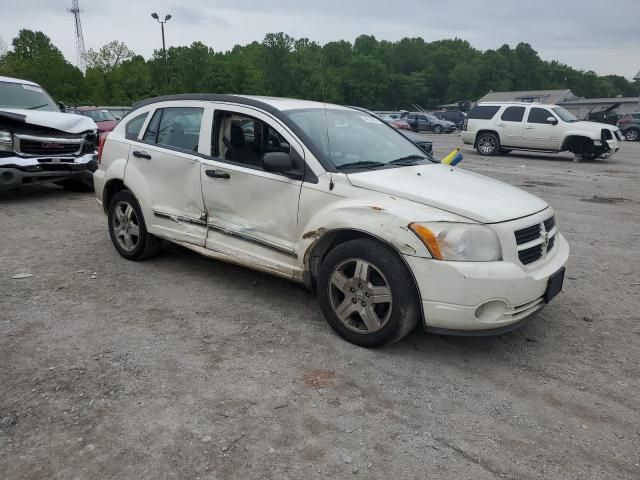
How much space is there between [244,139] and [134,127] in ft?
→ 5.17

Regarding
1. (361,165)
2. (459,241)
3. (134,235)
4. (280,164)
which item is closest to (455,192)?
(459,241)

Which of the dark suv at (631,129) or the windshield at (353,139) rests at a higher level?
the windshield at (353,139)

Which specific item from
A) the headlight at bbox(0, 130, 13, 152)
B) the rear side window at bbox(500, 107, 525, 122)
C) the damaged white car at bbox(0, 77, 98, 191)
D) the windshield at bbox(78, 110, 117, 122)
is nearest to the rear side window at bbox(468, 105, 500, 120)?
the rear side window at bbox(500, 107, 525, 122)

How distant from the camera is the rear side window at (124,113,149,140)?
5.33 meters

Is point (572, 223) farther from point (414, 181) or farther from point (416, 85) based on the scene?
point (416, 85)

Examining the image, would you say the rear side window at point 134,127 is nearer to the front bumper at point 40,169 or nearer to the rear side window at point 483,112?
the front bumper at point 40,169

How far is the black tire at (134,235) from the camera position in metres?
5.26

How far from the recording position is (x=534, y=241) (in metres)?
3.59

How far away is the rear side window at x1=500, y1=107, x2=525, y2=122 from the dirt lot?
13.4 m

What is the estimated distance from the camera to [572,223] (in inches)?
304

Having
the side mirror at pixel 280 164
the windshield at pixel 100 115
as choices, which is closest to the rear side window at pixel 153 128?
the side mirror at pixel 280 164

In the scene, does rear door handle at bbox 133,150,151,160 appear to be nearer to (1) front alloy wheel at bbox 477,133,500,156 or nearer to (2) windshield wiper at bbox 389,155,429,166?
(2) windshield wiper at bbox 389,155,429,166

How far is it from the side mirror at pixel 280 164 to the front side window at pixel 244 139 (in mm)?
258

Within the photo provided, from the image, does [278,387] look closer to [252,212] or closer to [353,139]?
[252,212]
